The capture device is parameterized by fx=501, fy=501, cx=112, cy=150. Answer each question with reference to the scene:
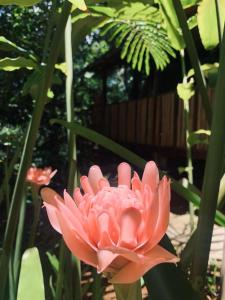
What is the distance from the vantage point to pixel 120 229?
400 mm

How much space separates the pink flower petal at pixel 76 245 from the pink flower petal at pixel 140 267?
2 cm

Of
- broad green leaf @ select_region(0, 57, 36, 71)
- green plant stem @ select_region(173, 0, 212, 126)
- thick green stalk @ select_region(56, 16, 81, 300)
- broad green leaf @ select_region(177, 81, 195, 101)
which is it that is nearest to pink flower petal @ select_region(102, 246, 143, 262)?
green plant stem @ select_region(173, 0, 212, 126)

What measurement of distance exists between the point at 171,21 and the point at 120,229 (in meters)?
1.00

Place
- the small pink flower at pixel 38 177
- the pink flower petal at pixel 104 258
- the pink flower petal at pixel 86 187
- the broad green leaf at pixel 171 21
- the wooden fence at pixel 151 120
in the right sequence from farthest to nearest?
the wooden fence at pixel 151 120 < the small pink flower at pixel 38 177 < the broad green leaf at pixel 171 21 < the pink flower petal at pixel 86 187 < the pink flower petal at pixel 104 258

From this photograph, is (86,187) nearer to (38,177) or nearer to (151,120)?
(38,177)

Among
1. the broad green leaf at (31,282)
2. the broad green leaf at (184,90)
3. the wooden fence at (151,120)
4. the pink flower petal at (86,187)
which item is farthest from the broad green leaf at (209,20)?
the wooden fence at (151,120)

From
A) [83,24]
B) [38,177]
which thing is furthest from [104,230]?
[38,177]

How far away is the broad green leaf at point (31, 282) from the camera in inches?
31.5

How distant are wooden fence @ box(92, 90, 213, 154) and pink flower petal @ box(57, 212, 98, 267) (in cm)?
608

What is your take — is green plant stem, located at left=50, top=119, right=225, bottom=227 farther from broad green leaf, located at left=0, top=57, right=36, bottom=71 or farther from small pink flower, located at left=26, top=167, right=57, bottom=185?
small pink flower, located at left=26, top=167, right=57, bottom=185

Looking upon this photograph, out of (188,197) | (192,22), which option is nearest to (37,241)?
(192,22)

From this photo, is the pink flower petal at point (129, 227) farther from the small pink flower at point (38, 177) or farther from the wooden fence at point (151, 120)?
the wooden fence at point (151, 120)

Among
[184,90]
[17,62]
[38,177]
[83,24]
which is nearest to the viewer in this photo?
[17,62]

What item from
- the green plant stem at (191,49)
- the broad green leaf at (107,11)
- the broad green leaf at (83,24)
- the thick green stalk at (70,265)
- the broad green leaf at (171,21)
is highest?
the broad green leaf at (107,11)
